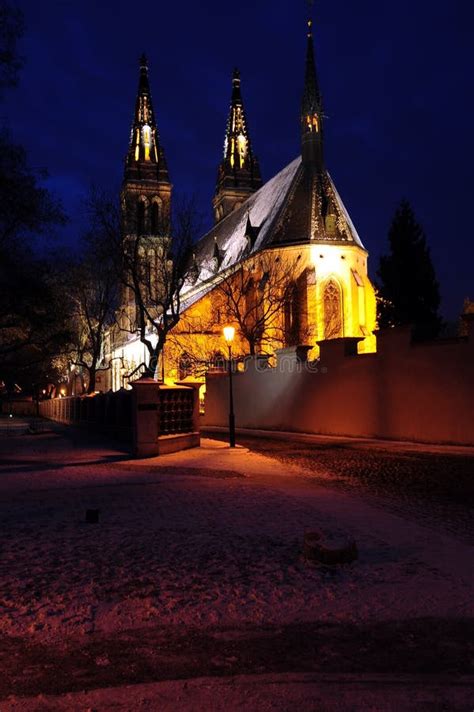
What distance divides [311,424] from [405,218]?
17860mm

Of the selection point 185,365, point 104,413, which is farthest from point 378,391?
point 185,365

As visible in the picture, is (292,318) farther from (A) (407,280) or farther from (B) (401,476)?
(B) (401,476)

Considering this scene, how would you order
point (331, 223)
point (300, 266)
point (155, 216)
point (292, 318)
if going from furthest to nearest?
point (155, 216)
point (331, 223)
point (300, 266)
point (292, 318)

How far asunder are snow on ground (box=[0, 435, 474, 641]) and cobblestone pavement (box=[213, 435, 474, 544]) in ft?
1.64

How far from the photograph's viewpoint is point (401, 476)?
465 inches

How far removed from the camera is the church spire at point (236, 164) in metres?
75.8

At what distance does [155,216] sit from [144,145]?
966cm

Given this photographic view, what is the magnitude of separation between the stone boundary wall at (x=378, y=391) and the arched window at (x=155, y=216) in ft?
134

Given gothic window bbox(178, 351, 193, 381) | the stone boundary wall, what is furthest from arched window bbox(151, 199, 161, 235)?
the stone boundary wall

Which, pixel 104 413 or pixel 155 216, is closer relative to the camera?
pixel 104 413

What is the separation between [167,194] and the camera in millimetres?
73000

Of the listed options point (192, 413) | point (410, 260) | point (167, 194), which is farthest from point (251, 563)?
point (167, 194)

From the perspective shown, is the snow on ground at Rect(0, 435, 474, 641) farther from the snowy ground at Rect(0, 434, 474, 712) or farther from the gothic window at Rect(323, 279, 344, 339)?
the gothic window at Rect(323, 279, 344, 339)

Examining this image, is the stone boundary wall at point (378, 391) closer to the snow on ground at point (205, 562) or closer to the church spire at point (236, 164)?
the snow on ground at point (205, 562)
